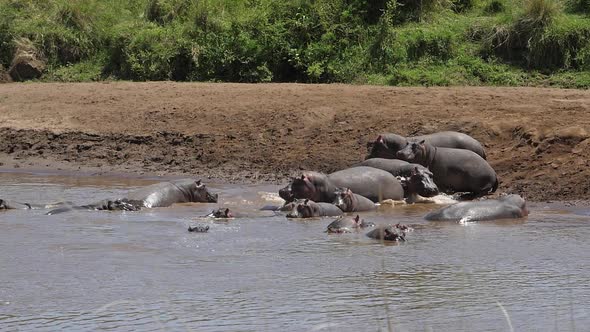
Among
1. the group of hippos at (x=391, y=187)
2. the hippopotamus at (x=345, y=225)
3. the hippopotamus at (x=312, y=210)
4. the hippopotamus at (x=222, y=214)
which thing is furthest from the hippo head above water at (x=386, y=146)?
the hippopotamus at (x=345, y=225)

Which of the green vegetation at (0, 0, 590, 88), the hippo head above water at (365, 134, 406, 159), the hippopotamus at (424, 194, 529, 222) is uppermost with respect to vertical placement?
the green vegetation at (0, 0, 590, 88)

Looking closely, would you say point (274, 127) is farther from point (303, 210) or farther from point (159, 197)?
point (303, 210)

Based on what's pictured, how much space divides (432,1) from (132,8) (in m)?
6.41

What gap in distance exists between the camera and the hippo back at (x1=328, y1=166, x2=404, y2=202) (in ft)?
41.0

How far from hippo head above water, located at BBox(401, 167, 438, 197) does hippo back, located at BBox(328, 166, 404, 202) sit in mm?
100

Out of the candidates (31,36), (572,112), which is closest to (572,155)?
(572,112)

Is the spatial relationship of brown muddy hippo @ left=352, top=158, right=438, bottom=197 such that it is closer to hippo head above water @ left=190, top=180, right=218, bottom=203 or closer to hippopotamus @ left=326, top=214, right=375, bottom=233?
hippopotamus @ left=326, top=214, right=375, bottom=233

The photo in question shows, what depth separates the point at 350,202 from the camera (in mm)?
11984

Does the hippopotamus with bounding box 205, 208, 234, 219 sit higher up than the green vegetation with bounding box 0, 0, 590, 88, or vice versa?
the green vegetation with bounding box 0, 0, 590, 88

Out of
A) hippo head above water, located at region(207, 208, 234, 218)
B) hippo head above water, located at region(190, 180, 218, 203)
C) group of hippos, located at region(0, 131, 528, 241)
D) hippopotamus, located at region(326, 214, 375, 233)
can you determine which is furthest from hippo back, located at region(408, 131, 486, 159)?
hippopotamus, located at region(326, 214, 375, 233)

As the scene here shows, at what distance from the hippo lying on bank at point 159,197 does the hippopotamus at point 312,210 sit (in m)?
1.51

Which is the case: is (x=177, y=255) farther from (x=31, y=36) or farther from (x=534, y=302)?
(x=31, y=36)

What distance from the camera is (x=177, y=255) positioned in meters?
9.27

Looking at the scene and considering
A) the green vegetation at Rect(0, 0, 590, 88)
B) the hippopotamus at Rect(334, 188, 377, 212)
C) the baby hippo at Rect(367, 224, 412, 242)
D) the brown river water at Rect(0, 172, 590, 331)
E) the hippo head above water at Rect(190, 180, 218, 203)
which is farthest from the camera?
→ the green vegetation at Rect(0, 0, 590, 88)
